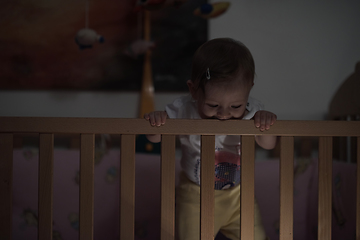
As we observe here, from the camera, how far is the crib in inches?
27.5

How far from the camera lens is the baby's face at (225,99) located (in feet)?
2.59

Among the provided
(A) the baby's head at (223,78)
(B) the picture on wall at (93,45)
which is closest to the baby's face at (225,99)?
(A) the baby's head at (223,78)

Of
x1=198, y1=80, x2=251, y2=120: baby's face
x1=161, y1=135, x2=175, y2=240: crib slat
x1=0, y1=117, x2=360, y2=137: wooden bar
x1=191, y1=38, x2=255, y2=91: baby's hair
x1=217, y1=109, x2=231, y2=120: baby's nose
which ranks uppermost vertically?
x1=191, y1=38, x2=255, y2=91: baby's hair

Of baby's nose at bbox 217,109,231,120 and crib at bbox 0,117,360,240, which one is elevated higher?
baby's nose at bbox 217,109,231,120

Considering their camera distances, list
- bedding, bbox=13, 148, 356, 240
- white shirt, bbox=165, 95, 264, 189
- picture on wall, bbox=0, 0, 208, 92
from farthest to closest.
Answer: picture on wall, bbox=0, 0, 208, 92, bedding, bbox=13, 148, 356, 240, white shirt, bbox=165, 95, 264, 189

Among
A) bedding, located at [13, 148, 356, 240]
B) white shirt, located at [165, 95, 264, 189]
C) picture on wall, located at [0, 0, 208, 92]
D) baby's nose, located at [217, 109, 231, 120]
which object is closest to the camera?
baby's nose, located at [217, 109, 231, 120]

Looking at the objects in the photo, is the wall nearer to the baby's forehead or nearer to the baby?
the baby

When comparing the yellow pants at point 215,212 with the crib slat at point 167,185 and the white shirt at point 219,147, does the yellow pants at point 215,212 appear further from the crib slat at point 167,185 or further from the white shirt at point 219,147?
the crib slat at point 167,185

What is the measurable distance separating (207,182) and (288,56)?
119 cm

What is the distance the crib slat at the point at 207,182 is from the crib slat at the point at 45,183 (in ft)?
1.07

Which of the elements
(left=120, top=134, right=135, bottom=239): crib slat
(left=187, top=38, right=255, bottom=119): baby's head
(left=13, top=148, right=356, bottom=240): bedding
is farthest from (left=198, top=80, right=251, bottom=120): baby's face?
(left=13, top=148, right=356, bottom=240): bedding

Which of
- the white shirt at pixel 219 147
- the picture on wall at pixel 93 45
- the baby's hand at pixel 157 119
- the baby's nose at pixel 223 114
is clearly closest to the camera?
the baby's hand at pixel 157 119

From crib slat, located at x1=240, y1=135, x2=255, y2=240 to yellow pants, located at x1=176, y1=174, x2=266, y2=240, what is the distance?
9.7 inches

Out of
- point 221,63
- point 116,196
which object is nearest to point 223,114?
point 221,63
